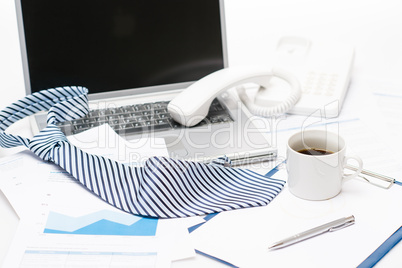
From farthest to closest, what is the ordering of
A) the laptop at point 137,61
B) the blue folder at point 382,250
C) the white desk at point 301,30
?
1. the white desk at point 301,30
2. the laptop at point 137,61
3. the blue folder at point 382,250

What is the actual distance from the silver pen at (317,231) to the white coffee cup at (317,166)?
59 mm

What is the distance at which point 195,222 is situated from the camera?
679 mm

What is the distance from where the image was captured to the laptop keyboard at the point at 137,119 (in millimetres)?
888

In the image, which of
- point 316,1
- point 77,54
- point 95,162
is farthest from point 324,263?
point 316,1

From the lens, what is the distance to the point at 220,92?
93cm

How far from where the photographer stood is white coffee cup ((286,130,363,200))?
27.0 inches

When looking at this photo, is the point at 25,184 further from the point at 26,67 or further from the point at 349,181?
the point at 349,181

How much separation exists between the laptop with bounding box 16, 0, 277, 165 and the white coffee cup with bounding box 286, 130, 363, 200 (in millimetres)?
94

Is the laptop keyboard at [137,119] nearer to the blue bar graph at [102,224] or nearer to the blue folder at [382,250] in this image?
the blue bar graph at [102,224]

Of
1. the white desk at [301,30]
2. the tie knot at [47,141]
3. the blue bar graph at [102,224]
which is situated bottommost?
the blue bar graph at [102,224]

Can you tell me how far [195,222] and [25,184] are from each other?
10.8 inches

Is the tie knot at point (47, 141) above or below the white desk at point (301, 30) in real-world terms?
below

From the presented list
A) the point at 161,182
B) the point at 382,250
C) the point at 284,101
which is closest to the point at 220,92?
the point at 284,101

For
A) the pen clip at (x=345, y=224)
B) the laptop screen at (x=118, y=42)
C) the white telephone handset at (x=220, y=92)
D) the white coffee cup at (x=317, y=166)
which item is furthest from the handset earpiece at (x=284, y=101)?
the pen clip at (x=345, y=224)
